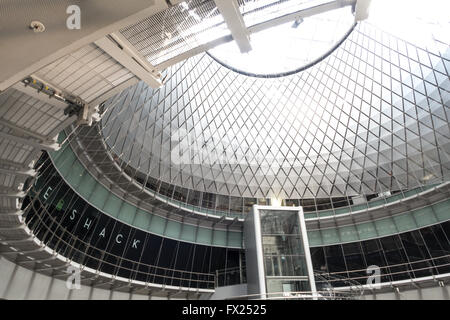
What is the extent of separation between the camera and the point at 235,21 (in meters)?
8.78

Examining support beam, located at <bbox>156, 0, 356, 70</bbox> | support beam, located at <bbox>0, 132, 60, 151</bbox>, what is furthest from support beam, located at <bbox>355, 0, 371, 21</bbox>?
support beam, located at <bbox>0, 132, 60, 151</bbox>

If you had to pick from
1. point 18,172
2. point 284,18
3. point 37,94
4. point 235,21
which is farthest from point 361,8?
point 18,172

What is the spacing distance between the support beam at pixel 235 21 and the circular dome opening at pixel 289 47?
26844 millimetres

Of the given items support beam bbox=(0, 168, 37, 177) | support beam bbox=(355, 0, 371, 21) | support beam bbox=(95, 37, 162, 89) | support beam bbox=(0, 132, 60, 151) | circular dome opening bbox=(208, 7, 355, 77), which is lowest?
support beam bbox=(0, 168, 37, 177)

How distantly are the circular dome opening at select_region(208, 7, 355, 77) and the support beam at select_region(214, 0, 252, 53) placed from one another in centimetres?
2684

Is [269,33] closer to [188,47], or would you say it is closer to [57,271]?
[188,47]

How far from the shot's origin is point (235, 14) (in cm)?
859

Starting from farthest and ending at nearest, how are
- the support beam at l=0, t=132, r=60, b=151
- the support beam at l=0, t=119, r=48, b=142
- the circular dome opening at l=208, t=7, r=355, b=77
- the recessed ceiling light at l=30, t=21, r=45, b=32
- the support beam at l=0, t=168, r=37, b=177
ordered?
the circular dome opening at l=208, t=7, r=355, b=77
the support beam at l=0, t=168, r=37, b=177
the support beam at l=0, t=119, r=48, b=142
the support beam at l=0, t=132, r=60, b=151
the recessed ceiling light at l=30, t=21, r=45, b=32

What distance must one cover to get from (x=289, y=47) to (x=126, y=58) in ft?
116

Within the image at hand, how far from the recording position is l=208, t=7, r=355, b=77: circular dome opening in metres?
36.0

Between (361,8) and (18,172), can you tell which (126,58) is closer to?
(18,172)

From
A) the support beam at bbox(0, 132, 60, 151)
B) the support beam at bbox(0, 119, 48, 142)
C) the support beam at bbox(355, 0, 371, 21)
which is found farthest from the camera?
the support beam at bbox(0, 119, 48, 142)

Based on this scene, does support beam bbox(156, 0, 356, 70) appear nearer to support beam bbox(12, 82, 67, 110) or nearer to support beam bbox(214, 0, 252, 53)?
support beam bbox(214, 0, 252, 53)

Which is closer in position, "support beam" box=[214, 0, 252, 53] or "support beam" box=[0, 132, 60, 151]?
"support beam" box=[214, 0, 252, 53]
